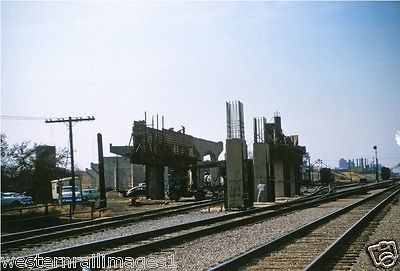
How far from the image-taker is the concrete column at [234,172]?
70.4 feet

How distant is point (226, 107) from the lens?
1027 inches

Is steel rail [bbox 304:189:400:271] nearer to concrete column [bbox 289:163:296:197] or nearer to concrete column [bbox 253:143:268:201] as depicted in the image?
concrete column [bbox 253:143:268:201]

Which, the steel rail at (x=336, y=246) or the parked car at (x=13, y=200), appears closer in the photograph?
the steel rail at (x=336, y=246)

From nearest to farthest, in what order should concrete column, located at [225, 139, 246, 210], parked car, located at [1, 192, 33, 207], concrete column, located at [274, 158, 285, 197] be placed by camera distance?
concrete column, located at [225, 139, 246, 210], parked car, located at [1, 192, 33, 207], concrete column, located at [274, 158, 285, 197]

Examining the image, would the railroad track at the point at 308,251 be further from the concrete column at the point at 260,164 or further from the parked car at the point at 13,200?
the parked car at the point at 13,200

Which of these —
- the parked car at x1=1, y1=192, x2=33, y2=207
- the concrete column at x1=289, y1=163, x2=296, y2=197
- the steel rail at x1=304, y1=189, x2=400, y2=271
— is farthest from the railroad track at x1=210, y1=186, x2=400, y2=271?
the concrete column at x1=289, y1=163, x2=296, y2=197

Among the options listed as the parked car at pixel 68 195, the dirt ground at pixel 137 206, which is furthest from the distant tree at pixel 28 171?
Result: the dirt ground at pixel 137 206

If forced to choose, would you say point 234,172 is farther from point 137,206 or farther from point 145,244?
point 145,244

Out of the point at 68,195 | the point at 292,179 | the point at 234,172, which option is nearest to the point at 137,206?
the point at 68,195

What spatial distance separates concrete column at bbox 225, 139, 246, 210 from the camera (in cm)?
2145

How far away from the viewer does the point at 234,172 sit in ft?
71.3

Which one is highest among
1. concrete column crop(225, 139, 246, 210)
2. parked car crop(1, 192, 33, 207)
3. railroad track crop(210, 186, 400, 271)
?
concrete column crop(225, 139, 246, 210)

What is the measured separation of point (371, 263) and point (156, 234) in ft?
20.0

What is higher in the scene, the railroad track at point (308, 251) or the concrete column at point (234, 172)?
the concrete column at point (234, 172)
